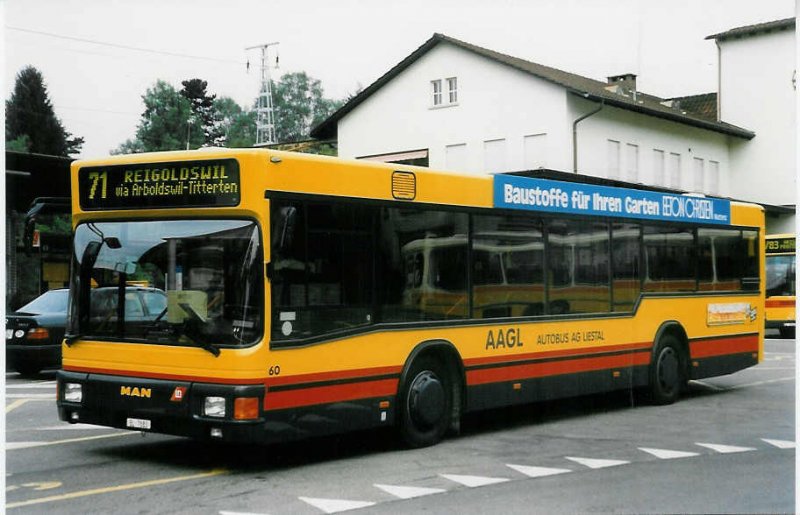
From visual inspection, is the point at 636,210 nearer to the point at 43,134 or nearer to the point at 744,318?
the point at 744,318

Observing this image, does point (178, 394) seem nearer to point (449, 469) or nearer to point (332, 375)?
point (332, 375)

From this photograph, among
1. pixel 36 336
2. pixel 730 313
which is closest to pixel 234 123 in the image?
pixel 36 336

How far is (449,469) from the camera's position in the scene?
30.7 ft

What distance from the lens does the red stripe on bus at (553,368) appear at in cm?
1148

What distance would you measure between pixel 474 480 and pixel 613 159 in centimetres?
3176

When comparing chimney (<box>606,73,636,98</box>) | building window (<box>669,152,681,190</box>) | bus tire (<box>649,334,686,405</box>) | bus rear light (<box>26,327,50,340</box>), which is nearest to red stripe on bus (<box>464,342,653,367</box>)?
bus tire (<box>649,334,686,405</box>)

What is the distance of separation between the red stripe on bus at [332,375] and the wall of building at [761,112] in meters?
5.00

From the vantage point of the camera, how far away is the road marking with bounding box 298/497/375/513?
7.68 metres

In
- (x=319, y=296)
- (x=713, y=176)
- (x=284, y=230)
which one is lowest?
(x=319, y=296)

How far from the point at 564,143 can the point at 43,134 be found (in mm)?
20310

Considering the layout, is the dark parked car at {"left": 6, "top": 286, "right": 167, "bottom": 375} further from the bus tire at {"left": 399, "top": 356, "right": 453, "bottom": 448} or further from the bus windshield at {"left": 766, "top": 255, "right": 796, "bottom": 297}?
the bus windshield at {"left": 766, "top": 255, "right": 796, "bottom": 297}

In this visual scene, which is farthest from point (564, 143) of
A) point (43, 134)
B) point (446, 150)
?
point (43, 134)

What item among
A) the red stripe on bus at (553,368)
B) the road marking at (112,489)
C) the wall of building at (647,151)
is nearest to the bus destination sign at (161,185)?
the road marking at (112,489)

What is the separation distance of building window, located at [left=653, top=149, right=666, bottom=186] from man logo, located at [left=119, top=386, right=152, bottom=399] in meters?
32.8
